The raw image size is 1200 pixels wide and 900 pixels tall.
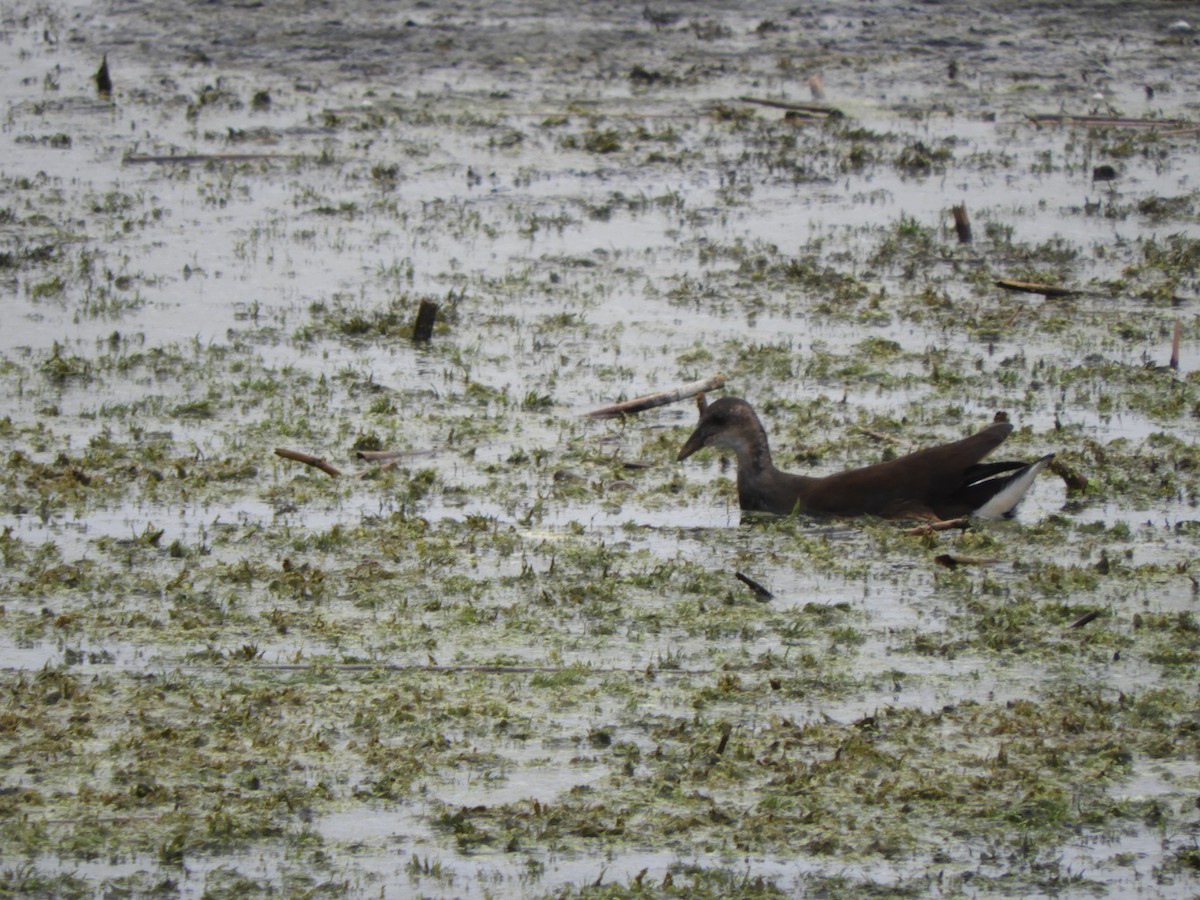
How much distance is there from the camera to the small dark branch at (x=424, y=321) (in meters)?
11.4

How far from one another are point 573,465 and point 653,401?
0.87m

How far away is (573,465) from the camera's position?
942cm

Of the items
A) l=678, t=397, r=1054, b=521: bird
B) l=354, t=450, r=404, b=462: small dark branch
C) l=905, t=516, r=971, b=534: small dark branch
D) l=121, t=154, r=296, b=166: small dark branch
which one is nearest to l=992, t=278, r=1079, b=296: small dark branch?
l=678, t=397, r=1054, b=521: bird

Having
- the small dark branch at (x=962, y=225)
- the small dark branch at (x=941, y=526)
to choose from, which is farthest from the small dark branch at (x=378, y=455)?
the small dark branch at (x=962, y=225)

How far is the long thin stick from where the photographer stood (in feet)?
33.1

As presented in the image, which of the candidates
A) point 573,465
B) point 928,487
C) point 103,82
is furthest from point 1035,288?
point 103,82

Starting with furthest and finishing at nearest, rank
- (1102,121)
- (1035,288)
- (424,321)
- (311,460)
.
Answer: (1102,121), (1035,288), (424,321), (311,460)

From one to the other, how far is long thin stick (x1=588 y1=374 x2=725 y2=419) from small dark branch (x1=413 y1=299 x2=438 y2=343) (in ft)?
5.36

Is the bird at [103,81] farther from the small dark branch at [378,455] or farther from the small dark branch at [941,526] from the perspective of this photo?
the small dark branch at [941,526]

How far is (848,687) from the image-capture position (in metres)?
6.73

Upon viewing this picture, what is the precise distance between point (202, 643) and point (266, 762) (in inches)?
44.6

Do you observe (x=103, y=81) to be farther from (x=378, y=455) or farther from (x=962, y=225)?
(x=378, y=455)

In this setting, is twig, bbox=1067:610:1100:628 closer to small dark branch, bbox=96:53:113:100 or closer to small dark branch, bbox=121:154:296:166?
small dark branch, bbox=121:154:296:166

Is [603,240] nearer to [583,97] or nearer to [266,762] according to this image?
[583,97]
